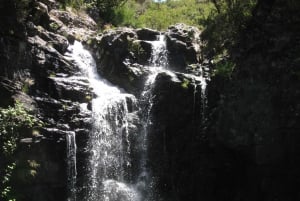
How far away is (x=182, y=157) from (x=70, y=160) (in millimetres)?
3609


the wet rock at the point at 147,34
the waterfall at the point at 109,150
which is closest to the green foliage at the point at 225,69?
the waterfall at the point at 109,150

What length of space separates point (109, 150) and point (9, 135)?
3.31m

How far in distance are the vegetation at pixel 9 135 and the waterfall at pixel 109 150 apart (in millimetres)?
2211

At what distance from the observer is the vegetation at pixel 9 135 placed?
1209cm

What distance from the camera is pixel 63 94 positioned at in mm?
14273

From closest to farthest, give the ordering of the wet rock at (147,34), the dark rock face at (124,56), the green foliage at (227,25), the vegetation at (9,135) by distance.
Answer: the vegetation at (9,135)
the green foliage at (227,25)
the dark rock face at (124,56)
the wet rock at (147,34)

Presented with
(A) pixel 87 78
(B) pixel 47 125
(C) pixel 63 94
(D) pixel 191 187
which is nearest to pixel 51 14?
(A) pixel 87 78

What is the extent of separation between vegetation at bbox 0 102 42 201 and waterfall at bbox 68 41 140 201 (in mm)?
2211

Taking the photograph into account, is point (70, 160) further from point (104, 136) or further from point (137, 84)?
point (137, 84)

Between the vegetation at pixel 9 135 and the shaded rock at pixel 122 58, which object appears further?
the shaded rock at pixel 122 58

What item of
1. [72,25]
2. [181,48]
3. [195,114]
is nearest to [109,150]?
[195,114]

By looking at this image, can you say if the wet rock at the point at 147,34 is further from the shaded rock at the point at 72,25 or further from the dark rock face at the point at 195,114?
the shaded rock at the point at 72,25

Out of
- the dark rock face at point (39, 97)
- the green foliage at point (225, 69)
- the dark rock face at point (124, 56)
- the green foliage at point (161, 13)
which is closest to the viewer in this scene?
the dark rock face at point (39, 97)

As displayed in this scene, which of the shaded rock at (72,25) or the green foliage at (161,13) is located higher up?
the green foliage at (161,13)
